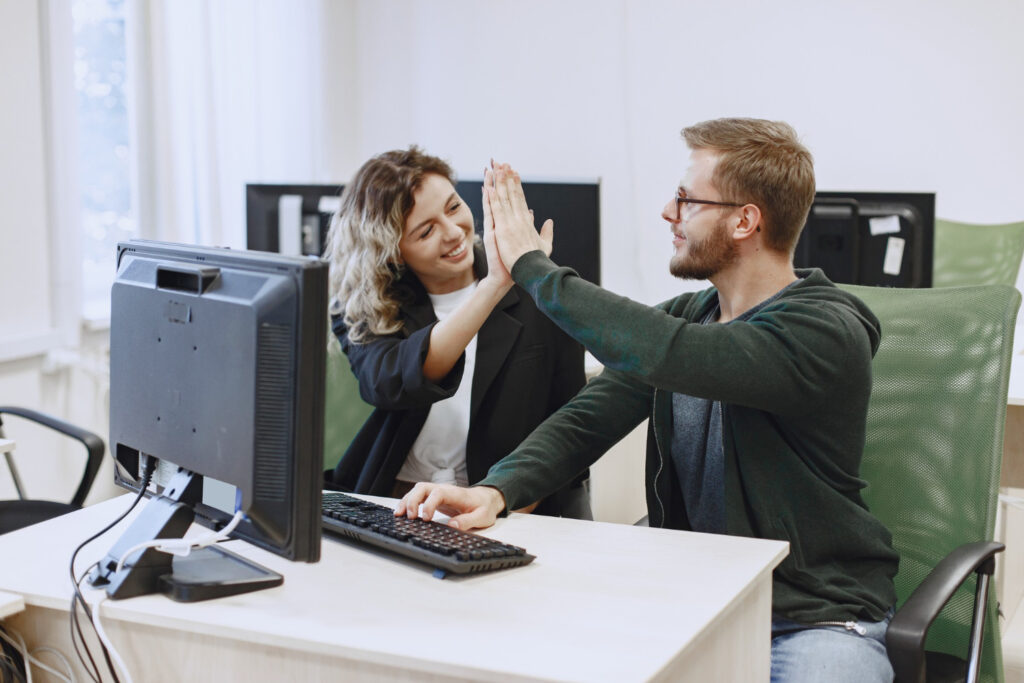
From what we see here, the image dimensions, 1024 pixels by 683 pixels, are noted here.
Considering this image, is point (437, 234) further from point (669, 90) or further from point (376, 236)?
point (669, 90)

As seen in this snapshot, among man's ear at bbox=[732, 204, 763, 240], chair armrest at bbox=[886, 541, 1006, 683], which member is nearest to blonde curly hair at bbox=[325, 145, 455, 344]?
man's ear at bbox=[732, 204, 763, 240]

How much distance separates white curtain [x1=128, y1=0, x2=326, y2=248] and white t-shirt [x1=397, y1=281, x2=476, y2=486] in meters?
1.93

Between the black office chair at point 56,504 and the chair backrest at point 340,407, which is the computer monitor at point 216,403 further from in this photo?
the black office chair at point 56,504

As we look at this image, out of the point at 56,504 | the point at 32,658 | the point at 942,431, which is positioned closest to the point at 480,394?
the point at 942,431

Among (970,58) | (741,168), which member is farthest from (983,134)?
(741,168)

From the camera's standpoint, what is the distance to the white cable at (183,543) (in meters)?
1.16

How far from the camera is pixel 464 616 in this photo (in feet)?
3.72

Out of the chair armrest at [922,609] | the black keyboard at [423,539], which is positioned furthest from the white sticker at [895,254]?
the black keyboard at [423,539]

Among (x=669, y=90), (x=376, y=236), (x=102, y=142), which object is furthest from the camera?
(x=669, y=90)

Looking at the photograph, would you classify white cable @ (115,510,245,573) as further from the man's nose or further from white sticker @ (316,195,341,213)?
white sticker @ (316,195,341,213)

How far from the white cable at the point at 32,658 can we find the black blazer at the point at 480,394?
757 mm

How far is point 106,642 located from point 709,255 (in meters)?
1.00

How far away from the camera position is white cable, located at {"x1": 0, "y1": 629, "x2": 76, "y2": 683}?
4.20 feet

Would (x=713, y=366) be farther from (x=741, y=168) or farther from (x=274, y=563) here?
(x=274, y=563)
